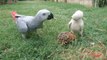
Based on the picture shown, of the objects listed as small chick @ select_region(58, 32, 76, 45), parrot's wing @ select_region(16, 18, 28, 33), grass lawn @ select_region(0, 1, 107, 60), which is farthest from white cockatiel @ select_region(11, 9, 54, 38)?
small chick @ select_region(58, 32, 76, 45)

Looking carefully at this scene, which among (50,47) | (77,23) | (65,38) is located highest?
(77,23)

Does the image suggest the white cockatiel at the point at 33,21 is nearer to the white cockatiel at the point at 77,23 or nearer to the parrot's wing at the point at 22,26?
the parrot's wing at the point at 22,26

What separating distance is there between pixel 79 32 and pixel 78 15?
0.95 feet

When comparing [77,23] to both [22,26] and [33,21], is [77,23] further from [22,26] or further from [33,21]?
[22,26]

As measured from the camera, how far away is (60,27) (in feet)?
14.2

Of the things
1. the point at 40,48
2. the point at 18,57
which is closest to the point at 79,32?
the point at 40,48

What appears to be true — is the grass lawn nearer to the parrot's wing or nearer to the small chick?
the small chick

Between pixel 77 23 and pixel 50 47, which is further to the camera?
pixel 77 23

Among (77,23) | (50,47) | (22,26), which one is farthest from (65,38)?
(22,26)

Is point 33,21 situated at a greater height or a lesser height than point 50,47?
greater

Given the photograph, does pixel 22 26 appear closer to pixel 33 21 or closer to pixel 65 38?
pixel 33 21

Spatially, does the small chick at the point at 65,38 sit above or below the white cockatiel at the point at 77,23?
below

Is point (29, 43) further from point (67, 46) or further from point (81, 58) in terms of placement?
point (81, 58)

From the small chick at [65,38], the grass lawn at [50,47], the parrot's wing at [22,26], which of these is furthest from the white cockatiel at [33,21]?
the small chick at [65,38]
